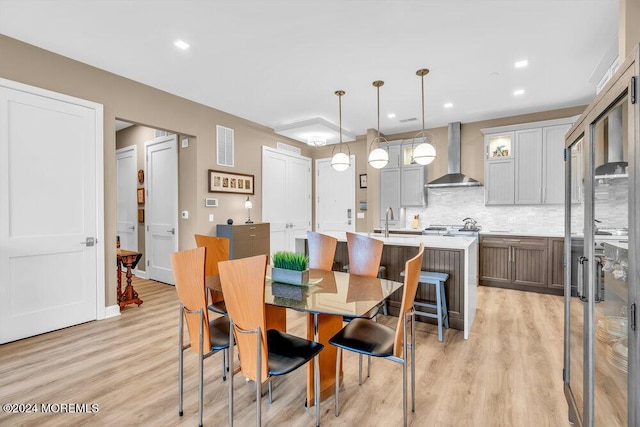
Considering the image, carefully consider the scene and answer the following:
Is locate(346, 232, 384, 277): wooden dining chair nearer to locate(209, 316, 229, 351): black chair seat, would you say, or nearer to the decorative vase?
the decorative vase

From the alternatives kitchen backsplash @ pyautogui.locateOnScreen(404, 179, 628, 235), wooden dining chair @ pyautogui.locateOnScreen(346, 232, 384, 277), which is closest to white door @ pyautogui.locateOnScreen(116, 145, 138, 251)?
wooden dining chair @ pyautogui.locateOnScreen(346, 232, 384, 277)

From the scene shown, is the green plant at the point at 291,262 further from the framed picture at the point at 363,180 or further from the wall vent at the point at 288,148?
the framed picture at the point at 363,180

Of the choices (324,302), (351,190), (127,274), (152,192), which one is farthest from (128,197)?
(324,302)

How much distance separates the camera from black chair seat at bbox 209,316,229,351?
6.06ft

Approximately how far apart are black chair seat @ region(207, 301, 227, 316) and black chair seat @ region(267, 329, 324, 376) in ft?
1.44

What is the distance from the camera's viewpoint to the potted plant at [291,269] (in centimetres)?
210

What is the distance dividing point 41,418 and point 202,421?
1.02 metres

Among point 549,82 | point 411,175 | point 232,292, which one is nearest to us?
point 232,292

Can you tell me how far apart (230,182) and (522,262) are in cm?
484

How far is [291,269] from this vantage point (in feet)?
7.00

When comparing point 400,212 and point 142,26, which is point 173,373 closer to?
point 142,26

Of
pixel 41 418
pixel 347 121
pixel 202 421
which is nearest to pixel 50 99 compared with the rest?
pixel 41 418

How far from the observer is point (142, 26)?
2.75m

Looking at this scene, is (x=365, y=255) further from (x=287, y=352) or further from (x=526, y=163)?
(x=526, y=163)
